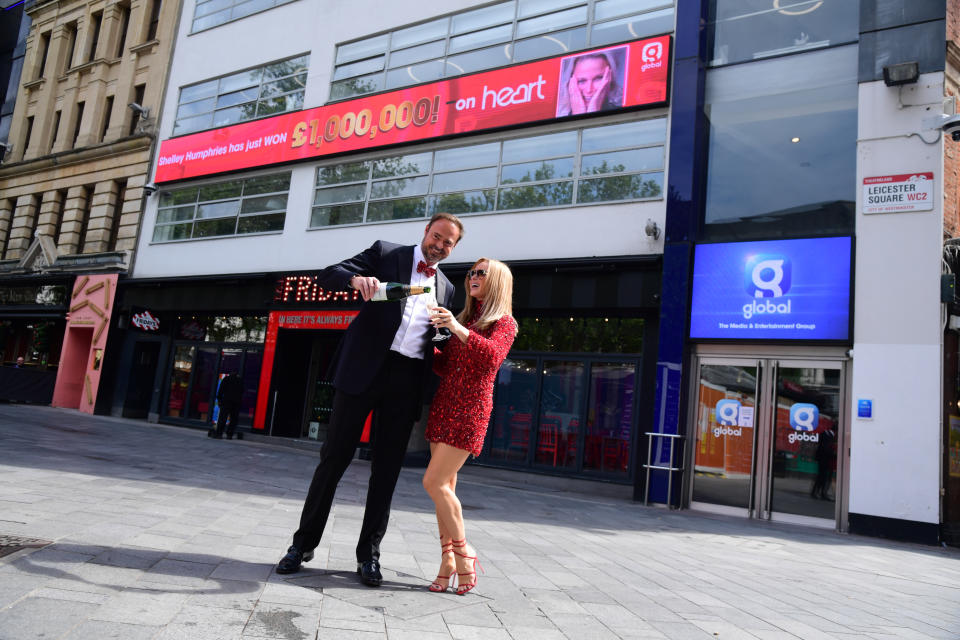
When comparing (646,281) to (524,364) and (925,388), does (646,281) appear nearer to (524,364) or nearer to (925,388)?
(524,364)

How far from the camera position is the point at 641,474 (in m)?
10.5

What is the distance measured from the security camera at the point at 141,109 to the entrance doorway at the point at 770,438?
17433mm

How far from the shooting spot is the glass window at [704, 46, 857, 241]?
388 inches

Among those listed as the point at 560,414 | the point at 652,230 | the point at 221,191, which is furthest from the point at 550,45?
the point at 221,191

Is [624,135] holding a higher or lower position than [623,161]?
higher

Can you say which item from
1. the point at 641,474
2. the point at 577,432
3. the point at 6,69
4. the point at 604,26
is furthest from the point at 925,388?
the point at 6,69

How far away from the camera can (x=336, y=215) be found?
600 inches

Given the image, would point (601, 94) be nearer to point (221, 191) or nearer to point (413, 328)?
point (413, 328)

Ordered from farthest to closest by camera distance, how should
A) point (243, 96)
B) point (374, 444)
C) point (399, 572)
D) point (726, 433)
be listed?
point (243, 96) < point (726, 433) < point (399, 572) < point (374, 444)

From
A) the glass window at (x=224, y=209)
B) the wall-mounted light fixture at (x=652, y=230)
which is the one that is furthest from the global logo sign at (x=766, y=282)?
the glass window at (x=224, y=209)

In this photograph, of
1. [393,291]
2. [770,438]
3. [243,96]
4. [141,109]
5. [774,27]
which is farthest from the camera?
[141,109]

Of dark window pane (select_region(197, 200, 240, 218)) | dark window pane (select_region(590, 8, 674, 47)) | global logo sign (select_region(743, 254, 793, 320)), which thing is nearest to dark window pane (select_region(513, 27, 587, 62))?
dark window pane (select_region(590, 8, 674, 47))

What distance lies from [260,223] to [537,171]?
7722 mm

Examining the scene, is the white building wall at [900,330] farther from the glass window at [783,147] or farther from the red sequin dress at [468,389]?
the red sequin dress at [468,389]
